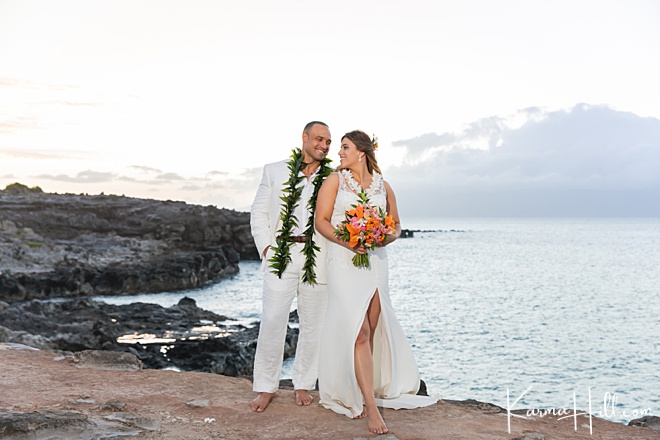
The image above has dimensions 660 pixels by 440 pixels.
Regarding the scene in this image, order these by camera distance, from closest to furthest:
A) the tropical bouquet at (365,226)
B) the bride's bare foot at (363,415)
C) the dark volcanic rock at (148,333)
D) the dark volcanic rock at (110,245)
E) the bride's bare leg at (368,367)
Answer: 1. the tropical bouquet at (365,226)
2. the bride's bare leg at (368,367)
3. the bride's bare foot at (363,415)
4. the dark volcanic rock at (148,333)
5. the dark volcanic rock at (110,245)

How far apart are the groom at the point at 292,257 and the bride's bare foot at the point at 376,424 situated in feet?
3.01

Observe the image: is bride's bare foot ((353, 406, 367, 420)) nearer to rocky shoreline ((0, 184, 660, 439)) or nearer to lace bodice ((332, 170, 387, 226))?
rocky shoreline ((0, 184, 660, 439))

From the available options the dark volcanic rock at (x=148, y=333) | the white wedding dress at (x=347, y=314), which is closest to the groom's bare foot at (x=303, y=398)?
the white wedding dress at (x=347, y=314)

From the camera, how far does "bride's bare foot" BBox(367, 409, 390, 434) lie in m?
5.04

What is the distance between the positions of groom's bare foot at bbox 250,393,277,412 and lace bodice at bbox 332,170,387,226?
70.4 inches

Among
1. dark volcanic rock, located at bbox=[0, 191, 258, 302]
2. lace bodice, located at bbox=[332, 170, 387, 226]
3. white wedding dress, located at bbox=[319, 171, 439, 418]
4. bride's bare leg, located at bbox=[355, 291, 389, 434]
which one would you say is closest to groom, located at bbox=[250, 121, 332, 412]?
white wedding dress, located at bbox=[319, 171, 439, 418]

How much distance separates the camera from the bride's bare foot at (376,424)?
504 cm

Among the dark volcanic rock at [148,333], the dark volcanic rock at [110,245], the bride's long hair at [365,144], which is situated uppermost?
the bride's long hair at [365,144]

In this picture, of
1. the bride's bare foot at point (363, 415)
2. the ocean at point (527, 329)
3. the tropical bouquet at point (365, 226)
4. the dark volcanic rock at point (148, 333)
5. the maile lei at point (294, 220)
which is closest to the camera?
the tropical bouquet at point (365, 226)

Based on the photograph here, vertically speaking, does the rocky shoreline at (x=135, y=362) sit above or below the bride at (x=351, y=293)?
below

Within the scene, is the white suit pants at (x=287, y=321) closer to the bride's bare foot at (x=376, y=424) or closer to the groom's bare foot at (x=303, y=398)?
the groom's bare foot at (x=303, y=398)

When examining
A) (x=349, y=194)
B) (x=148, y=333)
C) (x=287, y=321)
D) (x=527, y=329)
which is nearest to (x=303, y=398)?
(x=287, y=321)

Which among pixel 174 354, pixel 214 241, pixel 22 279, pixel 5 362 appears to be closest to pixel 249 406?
pixel 5 362

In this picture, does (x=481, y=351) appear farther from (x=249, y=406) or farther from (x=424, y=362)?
(x=249, y=406)
